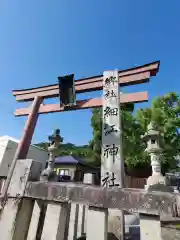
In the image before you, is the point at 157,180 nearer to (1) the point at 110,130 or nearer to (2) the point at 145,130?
(1) the point at 110,130

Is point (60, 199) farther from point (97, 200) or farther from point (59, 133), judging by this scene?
point (59, 133)

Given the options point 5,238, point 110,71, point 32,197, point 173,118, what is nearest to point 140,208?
point 32,197

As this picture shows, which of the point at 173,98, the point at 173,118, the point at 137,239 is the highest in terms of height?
the point at 173,98

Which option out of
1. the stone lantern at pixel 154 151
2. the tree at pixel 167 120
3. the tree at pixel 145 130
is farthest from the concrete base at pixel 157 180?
the tree at pixel 145 130

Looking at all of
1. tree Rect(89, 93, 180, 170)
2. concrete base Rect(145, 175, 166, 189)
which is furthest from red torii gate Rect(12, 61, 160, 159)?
tree Rect(89, 93, 180, 170)

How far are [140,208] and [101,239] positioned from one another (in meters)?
0.50

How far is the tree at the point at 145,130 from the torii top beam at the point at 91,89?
10.9 metres

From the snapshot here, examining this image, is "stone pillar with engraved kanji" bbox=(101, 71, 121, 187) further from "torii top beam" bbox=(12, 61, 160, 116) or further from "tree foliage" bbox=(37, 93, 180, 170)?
"tree foliage" bbox=(37, 93, 180, 170)

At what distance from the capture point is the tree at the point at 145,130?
49.3ft

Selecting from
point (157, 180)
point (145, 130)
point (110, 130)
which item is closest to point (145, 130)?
point (145, 130)

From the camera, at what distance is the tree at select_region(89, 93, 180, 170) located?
49.3ft

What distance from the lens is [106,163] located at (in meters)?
4.23

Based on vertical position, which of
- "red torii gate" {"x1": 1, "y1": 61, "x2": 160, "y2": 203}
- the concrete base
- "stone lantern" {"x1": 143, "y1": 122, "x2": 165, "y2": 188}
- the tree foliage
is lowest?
the concrete base

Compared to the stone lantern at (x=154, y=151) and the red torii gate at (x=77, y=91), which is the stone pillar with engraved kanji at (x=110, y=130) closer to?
the red torii gate at (x=77, y=91)
